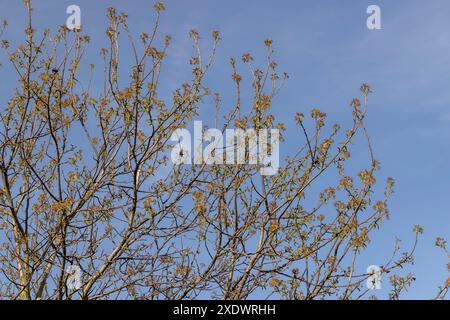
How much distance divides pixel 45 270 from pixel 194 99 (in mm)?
3516

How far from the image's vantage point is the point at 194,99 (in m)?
9.19

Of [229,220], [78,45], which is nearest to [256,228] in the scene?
[229,220]

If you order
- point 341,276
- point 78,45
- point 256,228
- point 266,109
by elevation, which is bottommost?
point 341,276

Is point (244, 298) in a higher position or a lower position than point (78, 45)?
lower

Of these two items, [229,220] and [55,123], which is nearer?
[229,220]
